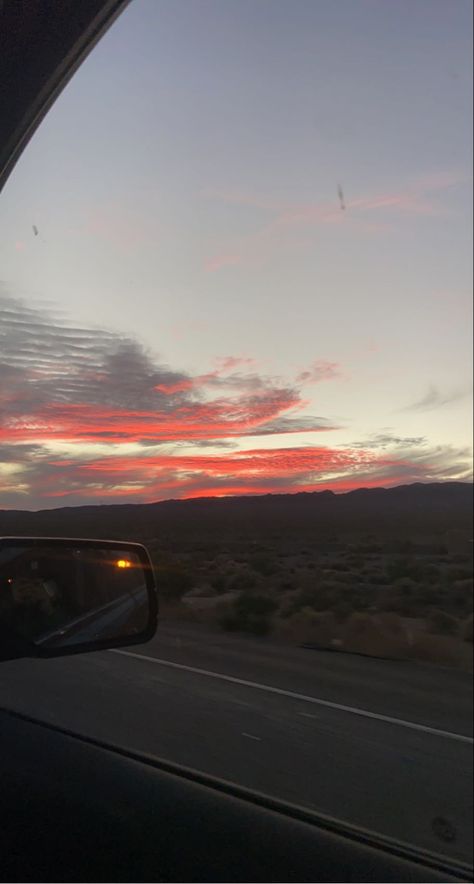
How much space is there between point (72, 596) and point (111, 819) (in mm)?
796

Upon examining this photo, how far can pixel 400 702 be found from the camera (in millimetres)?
8984

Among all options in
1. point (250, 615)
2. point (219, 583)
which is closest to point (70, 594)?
point (250, 615)

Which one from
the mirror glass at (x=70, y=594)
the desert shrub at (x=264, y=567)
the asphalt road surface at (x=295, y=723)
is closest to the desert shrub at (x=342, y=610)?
the asphalt road surface at (x=295, y=723)

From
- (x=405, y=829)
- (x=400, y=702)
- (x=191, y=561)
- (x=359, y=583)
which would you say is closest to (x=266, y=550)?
(x=359, y=583)

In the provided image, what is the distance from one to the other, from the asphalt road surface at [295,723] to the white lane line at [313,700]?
0.07 feet

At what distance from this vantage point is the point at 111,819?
10.5 feet

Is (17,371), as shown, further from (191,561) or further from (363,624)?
(191,561)

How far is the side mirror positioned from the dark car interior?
0.53 metres

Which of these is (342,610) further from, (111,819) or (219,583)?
(111,819)

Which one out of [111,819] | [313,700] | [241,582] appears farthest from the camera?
[241,582]

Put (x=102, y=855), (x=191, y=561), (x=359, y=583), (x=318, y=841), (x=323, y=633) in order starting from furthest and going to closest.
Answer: (x=359, y=583) → (x=191, y=561) → (x=323, y=633) → (x=318, y=841) → (x=102, y=855)

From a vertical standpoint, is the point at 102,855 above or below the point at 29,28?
below

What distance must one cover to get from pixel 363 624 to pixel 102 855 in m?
13.3

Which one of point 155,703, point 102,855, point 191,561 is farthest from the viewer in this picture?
point 191,561
